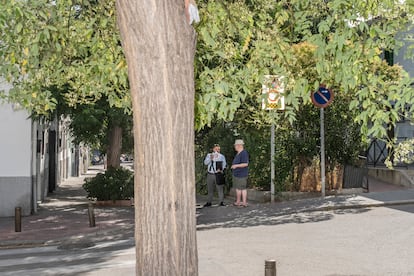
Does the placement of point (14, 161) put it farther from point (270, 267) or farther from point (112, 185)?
point (270, 267)

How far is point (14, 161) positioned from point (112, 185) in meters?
3.23

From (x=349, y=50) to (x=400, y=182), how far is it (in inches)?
600

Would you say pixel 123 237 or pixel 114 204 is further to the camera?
pixel 114 204

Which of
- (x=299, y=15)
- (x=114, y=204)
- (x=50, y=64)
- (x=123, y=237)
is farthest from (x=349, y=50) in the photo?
(x=114, y=204)

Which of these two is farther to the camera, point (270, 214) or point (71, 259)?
point (270, 214)

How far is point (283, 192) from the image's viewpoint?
17984 mm

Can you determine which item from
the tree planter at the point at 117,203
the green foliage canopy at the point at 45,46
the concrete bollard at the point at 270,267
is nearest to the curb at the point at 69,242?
the green foliage canopy at the point at 45,46

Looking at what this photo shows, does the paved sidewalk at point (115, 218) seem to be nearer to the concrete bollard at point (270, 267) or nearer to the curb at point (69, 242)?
the curb at point (69, 242)

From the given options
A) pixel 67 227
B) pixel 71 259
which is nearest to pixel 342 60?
pixel 71 259

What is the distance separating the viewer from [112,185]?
19125 mm

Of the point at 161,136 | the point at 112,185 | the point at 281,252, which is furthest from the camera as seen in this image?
the point at 112,185

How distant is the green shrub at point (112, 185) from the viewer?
1914 cm

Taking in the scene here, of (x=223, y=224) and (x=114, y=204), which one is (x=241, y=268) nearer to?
(x=223, y=224)

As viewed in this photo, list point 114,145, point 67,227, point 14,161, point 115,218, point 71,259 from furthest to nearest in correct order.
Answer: point 114,145
point 14,161
point 115,218
point 67,227
point 71,259
